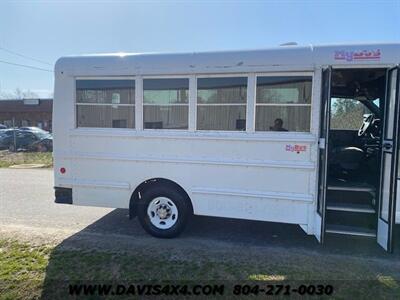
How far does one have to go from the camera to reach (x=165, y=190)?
4.97 m

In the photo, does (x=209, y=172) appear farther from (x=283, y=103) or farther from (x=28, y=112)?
(x=28, y=112)

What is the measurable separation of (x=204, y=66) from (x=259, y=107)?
92 centimetres

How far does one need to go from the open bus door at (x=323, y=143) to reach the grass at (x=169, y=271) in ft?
1.99

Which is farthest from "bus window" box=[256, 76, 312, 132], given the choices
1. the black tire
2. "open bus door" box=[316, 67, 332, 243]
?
the black tire

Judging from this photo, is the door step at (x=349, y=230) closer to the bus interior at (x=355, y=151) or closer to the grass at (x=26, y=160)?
the bus interior at (x=355, y=151)

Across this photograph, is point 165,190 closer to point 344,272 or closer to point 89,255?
point 89,255

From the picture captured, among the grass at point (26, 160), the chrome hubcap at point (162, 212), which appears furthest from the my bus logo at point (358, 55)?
the grass at point (26, 160)

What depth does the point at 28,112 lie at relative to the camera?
35938 mm

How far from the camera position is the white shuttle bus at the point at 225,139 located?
4367 millimetres

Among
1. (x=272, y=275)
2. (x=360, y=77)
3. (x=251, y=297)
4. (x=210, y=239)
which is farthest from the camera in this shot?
(x=360, y=77)

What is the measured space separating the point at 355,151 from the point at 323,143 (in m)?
1.64

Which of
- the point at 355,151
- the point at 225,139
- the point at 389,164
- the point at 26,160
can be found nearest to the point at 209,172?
the point at 225,139

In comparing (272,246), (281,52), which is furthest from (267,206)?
(281,52)

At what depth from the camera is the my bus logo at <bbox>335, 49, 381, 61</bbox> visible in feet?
13.7
